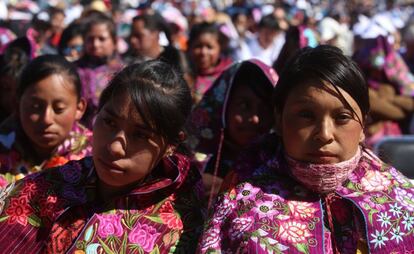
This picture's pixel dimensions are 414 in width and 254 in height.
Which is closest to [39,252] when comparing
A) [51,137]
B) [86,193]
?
[86,193]

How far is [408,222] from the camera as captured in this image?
2.03 metres

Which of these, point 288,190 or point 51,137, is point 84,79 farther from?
point 288,190

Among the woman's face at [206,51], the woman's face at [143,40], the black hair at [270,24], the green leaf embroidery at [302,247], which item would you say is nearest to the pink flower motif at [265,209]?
the green leaf embroidery at [302,247]

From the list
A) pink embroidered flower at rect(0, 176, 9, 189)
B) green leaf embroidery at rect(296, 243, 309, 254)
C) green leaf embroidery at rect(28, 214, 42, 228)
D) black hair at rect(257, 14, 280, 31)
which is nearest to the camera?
green leaf embroidery at rect(296, 243, 309, 254)

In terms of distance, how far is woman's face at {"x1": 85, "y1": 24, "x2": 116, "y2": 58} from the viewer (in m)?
5.29

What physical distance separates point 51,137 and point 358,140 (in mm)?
1370

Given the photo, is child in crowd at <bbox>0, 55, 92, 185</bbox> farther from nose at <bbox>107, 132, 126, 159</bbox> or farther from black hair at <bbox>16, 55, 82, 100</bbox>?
nose at <bbox>107, 132, 126, 159</bbox>

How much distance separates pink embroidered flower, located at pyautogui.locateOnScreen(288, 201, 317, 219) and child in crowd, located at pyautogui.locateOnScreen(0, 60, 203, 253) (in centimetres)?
34

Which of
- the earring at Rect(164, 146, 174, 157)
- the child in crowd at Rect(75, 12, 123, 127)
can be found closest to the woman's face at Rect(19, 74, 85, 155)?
the earring at Rect(164, 146, 174, 157)

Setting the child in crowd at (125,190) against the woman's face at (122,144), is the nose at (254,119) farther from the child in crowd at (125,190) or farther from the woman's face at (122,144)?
the woman's face at (122,144)

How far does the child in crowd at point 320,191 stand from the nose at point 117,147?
1.19 ft

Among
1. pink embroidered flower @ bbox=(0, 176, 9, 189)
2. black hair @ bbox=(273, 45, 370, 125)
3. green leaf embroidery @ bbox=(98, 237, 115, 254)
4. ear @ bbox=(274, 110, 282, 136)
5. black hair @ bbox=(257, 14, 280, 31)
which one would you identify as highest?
black hair @ bbox=(273, 45, 370, 125)

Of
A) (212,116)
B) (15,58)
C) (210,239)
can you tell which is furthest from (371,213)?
(15,58)

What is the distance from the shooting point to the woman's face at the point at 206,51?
5234 mm
